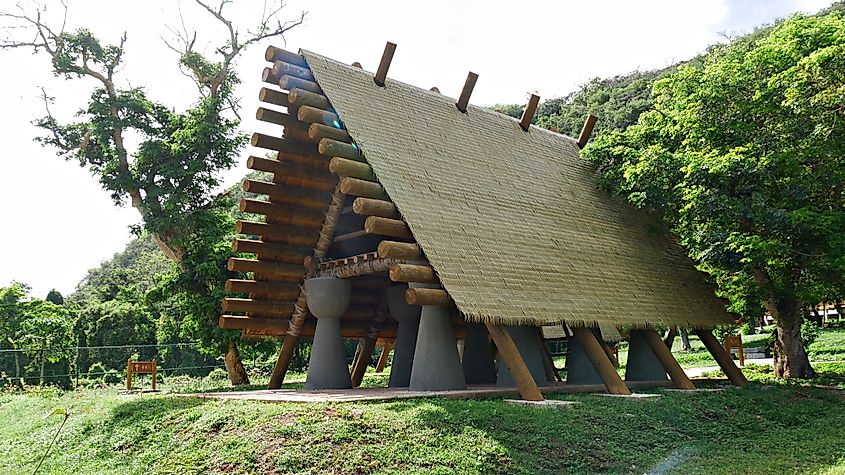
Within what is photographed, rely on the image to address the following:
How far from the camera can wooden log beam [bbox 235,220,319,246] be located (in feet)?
41.0

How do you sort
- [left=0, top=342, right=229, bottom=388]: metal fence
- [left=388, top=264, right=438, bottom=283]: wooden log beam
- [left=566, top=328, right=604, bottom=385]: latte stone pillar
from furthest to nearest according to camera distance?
[left=0, top=342, right=229, bottom=388]: metal fence < [left=566, top=328, right=604, bottom=385]: latte stone pillar < [left=388, top=264, right=438, bottom=283]: wooden log beam

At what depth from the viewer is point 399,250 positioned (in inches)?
381

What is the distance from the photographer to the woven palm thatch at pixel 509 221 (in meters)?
10.2

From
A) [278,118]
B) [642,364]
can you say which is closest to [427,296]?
[278,118]

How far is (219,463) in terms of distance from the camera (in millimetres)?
6906

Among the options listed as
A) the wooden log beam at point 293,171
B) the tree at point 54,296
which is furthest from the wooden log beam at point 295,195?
the tree at point 54,296

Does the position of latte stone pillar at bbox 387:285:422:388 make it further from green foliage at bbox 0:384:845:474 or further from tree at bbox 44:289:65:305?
tree at bbox 44:289:65:305

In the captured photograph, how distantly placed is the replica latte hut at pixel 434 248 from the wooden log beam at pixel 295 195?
24 millimetres

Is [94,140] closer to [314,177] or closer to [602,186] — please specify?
[314,177]

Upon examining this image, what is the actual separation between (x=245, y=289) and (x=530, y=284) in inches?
207

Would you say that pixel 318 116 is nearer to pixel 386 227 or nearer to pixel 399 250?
pixel 386 227

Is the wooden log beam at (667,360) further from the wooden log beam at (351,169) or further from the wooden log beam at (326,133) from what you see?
the wooden log beam at (326,133)

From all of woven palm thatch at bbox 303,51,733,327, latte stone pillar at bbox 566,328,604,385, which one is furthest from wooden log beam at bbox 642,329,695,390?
latte stone pillar at bbox 566,328,604,385

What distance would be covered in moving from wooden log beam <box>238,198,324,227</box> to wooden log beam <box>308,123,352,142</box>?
7.14 ft
